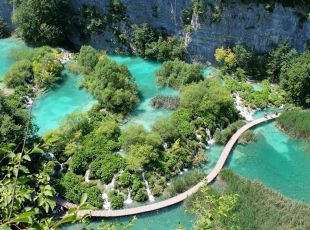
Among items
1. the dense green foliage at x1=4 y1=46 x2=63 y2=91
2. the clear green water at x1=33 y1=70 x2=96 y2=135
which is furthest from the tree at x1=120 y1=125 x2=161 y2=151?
the dense green foliage at x1=4 y1=46 x2=63 y2=91

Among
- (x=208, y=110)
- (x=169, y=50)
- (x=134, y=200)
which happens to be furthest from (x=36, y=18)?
(x=134, y=200)

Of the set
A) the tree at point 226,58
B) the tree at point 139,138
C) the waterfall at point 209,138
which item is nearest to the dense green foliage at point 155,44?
the tree at point 226,58

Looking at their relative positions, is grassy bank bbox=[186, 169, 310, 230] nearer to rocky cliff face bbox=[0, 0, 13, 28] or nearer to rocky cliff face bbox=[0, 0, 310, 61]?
rocky cliff face bbox=[0, 0, 310, 61]

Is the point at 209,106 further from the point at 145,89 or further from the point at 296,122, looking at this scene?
the point at 145,89

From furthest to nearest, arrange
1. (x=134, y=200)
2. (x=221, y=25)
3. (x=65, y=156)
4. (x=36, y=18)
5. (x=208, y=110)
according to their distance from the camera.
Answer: (x=36, y=18), (x=221, y=25), (x=208, y=110), (x=65, y=156), (x=134, y=200)

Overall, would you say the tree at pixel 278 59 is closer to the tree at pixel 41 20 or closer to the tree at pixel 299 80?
the tree at pixel 299 80

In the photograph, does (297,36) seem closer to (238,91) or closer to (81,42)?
(238,91)

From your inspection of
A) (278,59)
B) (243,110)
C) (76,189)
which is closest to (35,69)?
(76,189)

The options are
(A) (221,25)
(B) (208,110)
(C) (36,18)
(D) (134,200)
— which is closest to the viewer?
(D) (134,200)
